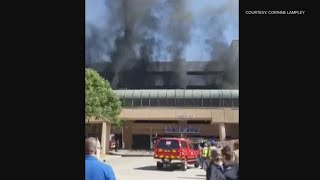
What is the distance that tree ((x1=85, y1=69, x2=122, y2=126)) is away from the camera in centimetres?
3106

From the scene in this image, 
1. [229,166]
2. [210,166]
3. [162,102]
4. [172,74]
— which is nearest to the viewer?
[229,166]

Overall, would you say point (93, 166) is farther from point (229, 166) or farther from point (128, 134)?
point (128, 134)

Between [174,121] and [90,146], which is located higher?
[174,121]

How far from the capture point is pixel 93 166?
4152 mm

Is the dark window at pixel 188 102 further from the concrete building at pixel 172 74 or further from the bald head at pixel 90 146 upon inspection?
the bald head at pixel 90 146

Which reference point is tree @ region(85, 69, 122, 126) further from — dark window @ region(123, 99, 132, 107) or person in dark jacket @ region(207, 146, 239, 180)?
person in dark jacket @ region(207, 146, 239, 180)

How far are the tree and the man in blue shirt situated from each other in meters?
25.2

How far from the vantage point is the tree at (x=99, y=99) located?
31.1m

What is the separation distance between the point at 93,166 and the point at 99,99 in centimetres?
2908

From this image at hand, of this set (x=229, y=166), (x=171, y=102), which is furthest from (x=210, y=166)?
(x=171, y=102)

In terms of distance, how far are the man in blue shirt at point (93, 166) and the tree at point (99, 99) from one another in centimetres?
2525

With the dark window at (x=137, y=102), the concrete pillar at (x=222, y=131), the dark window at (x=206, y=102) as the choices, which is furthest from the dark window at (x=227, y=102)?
the dark window at (x=137, y=102)
